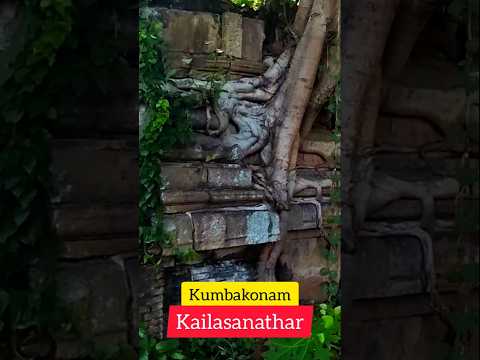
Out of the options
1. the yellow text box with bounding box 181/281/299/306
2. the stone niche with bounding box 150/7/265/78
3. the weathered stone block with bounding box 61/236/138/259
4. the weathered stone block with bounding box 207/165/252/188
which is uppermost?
the stone niche with bounding box 150/7/265/78

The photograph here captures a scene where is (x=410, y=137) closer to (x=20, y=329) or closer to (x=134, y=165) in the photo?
(x=134, y=165)

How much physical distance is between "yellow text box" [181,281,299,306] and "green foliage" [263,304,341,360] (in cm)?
14

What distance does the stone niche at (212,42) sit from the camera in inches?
57.9

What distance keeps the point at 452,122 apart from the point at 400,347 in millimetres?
837

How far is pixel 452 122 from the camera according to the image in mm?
1436

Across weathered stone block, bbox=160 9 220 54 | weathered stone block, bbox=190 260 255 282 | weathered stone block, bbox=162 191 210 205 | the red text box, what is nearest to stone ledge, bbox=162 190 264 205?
weathered stone block, bbox=162 191 210 205

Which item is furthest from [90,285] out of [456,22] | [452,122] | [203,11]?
[456,22]

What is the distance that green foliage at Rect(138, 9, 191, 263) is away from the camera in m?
1.40

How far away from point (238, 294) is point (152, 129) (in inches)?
26.7

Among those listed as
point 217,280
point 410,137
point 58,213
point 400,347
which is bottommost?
point 400,347

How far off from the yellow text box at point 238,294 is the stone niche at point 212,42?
792mm

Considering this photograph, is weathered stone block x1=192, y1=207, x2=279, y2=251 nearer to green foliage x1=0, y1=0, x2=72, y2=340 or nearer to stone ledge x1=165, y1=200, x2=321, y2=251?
stone ledge x1=165, y1=200, x2=321, y2=251

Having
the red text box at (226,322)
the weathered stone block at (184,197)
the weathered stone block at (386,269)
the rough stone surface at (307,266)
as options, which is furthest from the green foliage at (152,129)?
the weathered stone block at (386,269)

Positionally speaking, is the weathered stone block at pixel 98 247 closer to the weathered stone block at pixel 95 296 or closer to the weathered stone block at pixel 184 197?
the weathered stone block at pixel 95 296
